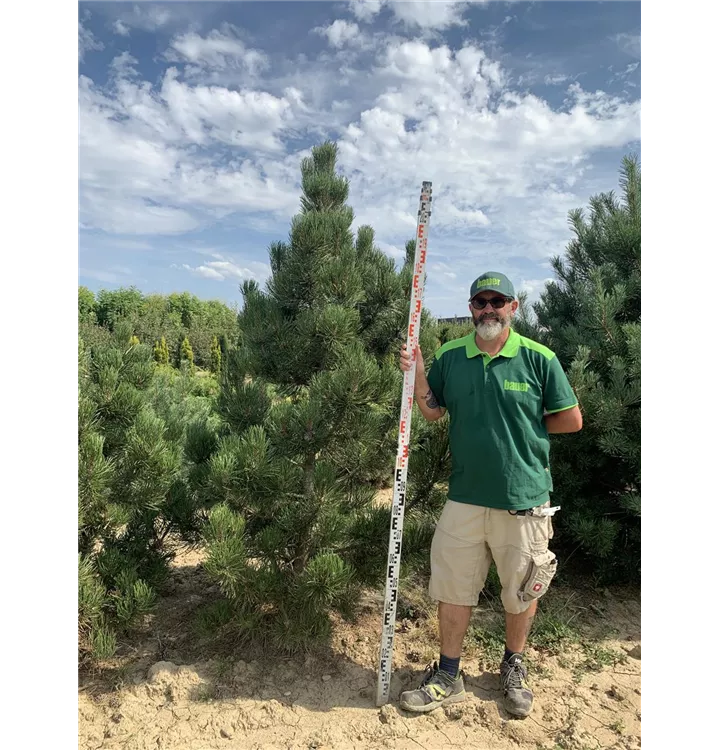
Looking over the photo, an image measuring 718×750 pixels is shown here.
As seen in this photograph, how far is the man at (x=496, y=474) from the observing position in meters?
2.48

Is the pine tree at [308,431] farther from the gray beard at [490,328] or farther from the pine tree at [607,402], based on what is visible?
the pine tree at [607,402]

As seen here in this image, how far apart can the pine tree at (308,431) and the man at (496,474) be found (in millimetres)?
401

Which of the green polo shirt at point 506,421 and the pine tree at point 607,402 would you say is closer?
the green polo shirt at point 506,421

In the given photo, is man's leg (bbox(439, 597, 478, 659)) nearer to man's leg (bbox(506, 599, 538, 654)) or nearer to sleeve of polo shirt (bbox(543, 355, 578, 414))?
man's leg (bbox(506, 599, 538, 654))

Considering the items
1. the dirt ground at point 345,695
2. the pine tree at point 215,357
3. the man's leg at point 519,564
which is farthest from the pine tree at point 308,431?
the pine tree at point 215,357

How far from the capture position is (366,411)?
2756 mm

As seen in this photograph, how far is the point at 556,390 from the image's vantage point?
8.22 feet

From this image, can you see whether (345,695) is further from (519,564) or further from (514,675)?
(519,564)

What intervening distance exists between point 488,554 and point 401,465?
684mm

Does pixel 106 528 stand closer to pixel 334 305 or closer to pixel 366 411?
pixel 366 411

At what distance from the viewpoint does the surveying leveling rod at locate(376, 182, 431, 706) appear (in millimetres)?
2525

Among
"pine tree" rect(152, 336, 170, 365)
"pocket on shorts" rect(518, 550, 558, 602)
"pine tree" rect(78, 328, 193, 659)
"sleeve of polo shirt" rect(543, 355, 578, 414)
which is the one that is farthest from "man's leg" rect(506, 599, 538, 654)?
"pine tree" rect(152, 336, 170, 365)
